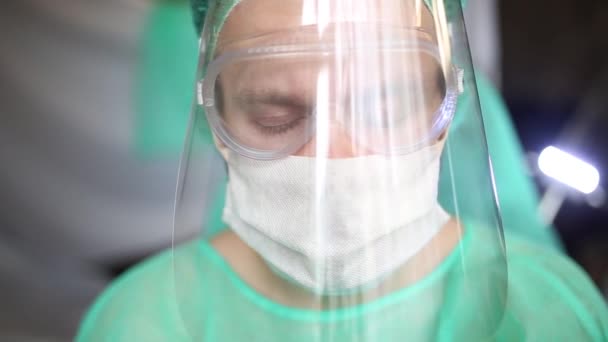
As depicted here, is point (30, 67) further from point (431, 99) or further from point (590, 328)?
point (590, 328)

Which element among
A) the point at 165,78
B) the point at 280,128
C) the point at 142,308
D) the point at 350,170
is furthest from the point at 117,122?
the point at 350,170

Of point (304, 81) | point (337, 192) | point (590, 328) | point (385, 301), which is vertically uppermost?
point (304, 81)

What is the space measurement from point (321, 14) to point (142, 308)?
54cm

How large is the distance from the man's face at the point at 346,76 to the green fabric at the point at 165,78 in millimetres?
671

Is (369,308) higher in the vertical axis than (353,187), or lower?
lower

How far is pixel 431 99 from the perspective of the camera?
576 millimetres

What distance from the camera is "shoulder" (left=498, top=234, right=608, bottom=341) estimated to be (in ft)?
2.15

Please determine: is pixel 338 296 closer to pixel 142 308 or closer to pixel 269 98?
pixel 269 98

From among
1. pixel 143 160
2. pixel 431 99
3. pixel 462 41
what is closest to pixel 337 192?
pixel 431 99

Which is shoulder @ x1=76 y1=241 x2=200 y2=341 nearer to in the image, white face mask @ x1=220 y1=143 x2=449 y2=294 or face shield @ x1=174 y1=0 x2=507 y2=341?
face shield @ x1=174 y1=0 x2=507 y2=341

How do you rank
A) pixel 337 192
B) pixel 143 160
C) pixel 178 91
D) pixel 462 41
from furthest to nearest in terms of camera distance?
1. pixel 143 160
2. pixel 178 91
3. pixel 462 41
4. pixel 337 192

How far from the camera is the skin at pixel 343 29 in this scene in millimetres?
528

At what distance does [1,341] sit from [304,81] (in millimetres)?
1222

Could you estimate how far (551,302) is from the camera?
0.69m
